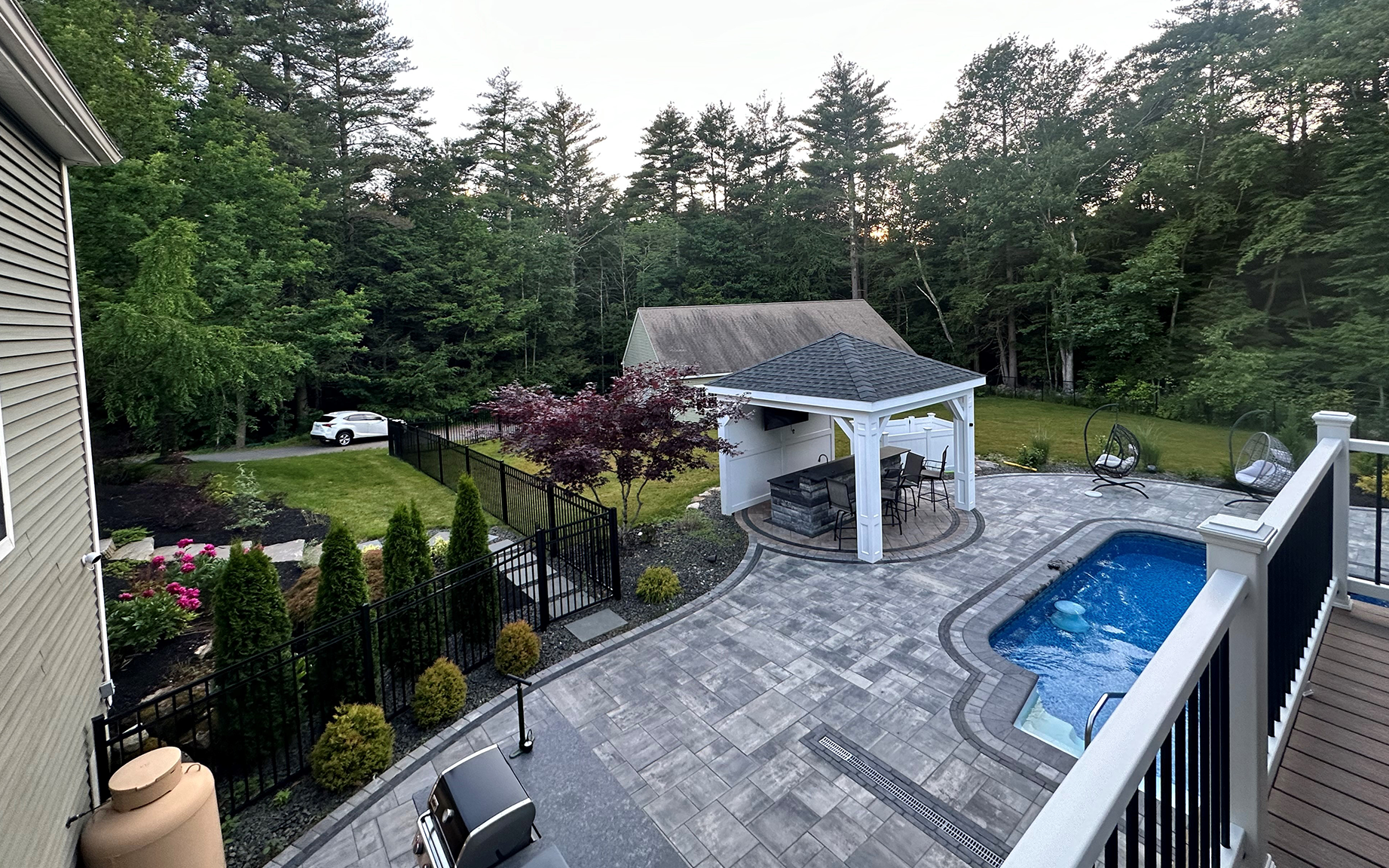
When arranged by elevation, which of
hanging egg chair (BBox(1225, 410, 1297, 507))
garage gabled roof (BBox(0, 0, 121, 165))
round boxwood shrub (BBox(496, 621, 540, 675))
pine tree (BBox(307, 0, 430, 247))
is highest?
pine tree (BBox(307, 0, 430, 247))

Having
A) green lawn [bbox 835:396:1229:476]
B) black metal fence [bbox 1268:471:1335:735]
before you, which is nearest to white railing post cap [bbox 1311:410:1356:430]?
black metal fence [bbox 1268:471:1335:735]

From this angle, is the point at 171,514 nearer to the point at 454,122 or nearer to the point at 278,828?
the point at 278,828

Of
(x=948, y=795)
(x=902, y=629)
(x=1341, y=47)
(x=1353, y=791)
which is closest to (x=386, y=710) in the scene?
(x=948, y=795)

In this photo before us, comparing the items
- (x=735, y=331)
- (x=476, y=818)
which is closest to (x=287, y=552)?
(x=476, y=818)

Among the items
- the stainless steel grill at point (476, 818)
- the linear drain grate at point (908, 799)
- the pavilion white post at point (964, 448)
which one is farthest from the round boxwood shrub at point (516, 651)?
the pavilion white post at point (964, 448)

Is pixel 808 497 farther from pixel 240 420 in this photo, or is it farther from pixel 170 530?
pixel 240 420

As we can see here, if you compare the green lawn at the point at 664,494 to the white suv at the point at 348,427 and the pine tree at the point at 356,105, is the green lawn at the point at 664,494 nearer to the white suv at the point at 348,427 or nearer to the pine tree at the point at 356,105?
the white suv at the point at 348,427

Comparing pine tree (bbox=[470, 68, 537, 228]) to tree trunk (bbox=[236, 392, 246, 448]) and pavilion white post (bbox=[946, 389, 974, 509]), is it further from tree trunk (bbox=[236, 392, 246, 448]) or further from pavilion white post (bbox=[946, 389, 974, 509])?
pavilion white post (bbox=[946, 389, 974, 509])
